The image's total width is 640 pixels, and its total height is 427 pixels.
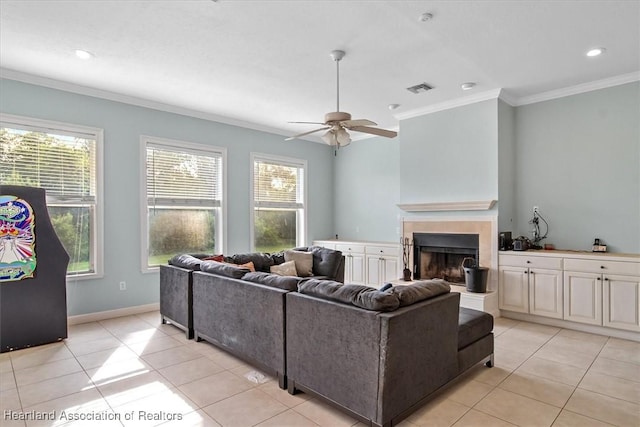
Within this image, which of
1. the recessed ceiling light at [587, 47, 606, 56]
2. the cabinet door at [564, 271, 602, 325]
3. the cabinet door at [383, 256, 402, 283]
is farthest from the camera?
the cabinet door at [383, 256, 402, 283]

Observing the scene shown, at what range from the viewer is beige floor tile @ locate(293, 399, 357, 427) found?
231 centimetres

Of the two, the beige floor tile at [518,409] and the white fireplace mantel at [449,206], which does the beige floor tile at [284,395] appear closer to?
the beige floor tile at [518,409]

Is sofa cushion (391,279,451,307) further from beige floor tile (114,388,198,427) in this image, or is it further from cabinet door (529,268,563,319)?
cabinet door (529,268,563,319)

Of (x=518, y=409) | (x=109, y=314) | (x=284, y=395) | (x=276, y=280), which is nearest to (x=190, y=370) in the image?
(x=284, y=395)

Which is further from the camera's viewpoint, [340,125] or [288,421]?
[340,125]

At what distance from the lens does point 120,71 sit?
13.2 feet

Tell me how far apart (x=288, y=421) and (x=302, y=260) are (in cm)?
301

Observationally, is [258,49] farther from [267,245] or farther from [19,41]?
[267,245]

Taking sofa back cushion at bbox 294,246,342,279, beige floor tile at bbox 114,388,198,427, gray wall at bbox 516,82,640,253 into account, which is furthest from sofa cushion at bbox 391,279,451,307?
gray wall at bbox 516,82,640,253

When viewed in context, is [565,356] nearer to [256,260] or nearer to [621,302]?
[621,302]

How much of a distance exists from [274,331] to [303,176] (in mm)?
4626

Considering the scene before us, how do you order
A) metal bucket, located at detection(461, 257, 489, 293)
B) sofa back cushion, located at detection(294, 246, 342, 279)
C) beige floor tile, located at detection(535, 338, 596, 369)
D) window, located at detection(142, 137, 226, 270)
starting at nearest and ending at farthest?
beige floor tile, located at detection(535, 338, 596, 369)
metal bucket, located at detection(461, 257, 489, 293)
window, located at detection(142, 137, 226, 270)
sofa back cushion, located at detection(294, 246, 342, 279)

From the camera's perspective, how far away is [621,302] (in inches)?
151

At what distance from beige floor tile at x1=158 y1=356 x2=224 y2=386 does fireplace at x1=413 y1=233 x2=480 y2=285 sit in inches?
134
